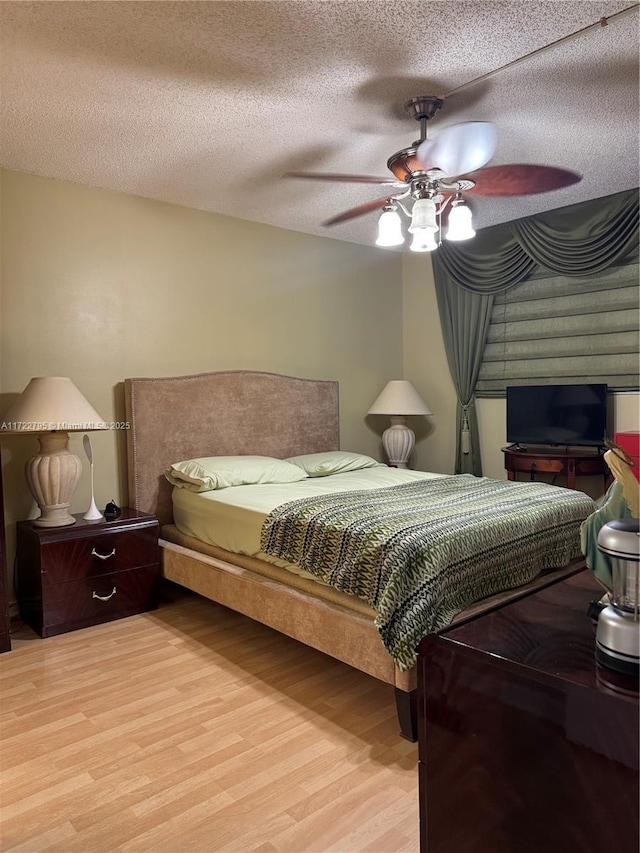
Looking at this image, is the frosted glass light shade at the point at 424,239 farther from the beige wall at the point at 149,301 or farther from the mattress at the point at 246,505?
the beige wall at the point at 149,301

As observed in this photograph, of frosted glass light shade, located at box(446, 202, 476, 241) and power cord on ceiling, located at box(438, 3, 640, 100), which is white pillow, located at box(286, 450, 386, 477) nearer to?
frosted glass light shade, located at box(446, 202, 476, 241)

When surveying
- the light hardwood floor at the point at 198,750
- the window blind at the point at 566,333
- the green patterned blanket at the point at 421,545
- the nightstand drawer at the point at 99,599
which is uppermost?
the window blind at the point at 566,333

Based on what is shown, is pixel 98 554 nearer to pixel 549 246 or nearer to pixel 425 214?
pixel 425 214

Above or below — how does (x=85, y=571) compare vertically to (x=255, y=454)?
below

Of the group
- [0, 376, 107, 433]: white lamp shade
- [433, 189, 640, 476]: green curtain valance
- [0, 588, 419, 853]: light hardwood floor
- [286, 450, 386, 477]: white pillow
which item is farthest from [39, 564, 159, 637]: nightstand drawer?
[433, 189, 640, 476]: green curtain valance

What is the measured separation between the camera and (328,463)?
4.06 meters

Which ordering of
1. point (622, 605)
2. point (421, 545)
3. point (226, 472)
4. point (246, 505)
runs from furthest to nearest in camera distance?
1. point (226, 472)
2. point (246, 505)
3. point (421, 545)
4. point (622, 605)

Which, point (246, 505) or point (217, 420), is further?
point (217, 420)

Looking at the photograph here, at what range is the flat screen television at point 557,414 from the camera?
396cm

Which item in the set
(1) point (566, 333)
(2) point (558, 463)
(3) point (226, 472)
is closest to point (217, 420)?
(3) point (226, 472)

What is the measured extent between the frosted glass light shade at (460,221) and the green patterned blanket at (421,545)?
4.16 ft

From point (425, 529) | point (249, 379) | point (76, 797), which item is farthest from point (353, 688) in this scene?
point (249, 379)

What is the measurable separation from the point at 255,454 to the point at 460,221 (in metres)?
2.23

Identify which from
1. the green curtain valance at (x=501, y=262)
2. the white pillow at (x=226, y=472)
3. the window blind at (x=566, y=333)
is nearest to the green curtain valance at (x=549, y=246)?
the green curtain valance at (x=501, y=262)
